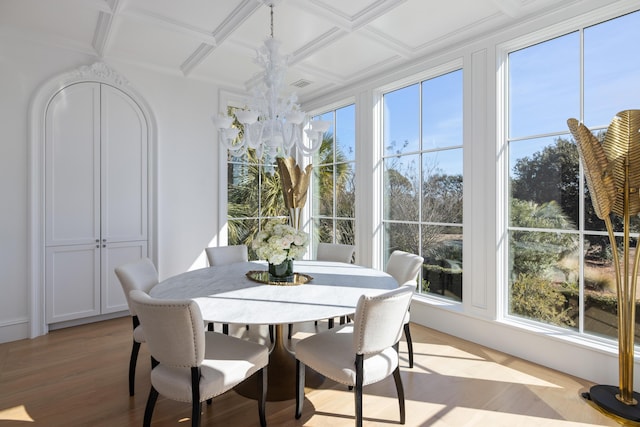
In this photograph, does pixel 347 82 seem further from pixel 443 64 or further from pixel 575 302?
pixel 575 302

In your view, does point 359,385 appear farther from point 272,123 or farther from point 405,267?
point 272,123

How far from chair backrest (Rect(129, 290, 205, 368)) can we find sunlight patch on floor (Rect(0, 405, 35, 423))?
1.21 m

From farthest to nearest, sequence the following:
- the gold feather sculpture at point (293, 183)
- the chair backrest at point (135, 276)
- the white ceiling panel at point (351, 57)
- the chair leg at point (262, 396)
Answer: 1. the gold feather sculpture at point (293, 183)
2. the white ceiling panel at point (351, 57)
3. the chair backrest at point (135, 276)
4. the chair leg at point (262, 396)

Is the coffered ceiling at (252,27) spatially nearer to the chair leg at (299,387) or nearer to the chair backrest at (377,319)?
the chair backrest at (377,319)

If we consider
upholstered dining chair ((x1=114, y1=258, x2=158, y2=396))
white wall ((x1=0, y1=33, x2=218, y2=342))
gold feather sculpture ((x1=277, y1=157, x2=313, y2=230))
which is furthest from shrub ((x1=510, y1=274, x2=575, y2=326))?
white wall ((x1=0, y1=33, x2=218, y2=342))

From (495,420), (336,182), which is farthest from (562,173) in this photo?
(336,182)

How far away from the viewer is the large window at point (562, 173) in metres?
2.55

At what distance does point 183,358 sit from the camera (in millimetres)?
1665

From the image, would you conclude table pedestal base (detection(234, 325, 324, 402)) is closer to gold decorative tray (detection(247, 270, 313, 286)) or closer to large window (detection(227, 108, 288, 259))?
gold decorative tray (detection(247, 270, 313, 286))

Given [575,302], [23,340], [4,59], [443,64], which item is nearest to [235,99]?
[4,59]

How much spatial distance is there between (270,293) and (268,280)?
31cm

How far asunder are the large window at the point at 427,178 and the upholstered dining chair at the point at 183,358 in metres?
2.49

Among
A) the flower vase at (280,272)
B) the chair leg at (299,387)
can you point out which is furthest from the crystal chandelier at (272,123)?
the chair leg at (299,387)

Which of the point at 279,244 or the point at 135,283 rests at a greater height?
the point at 279,244
